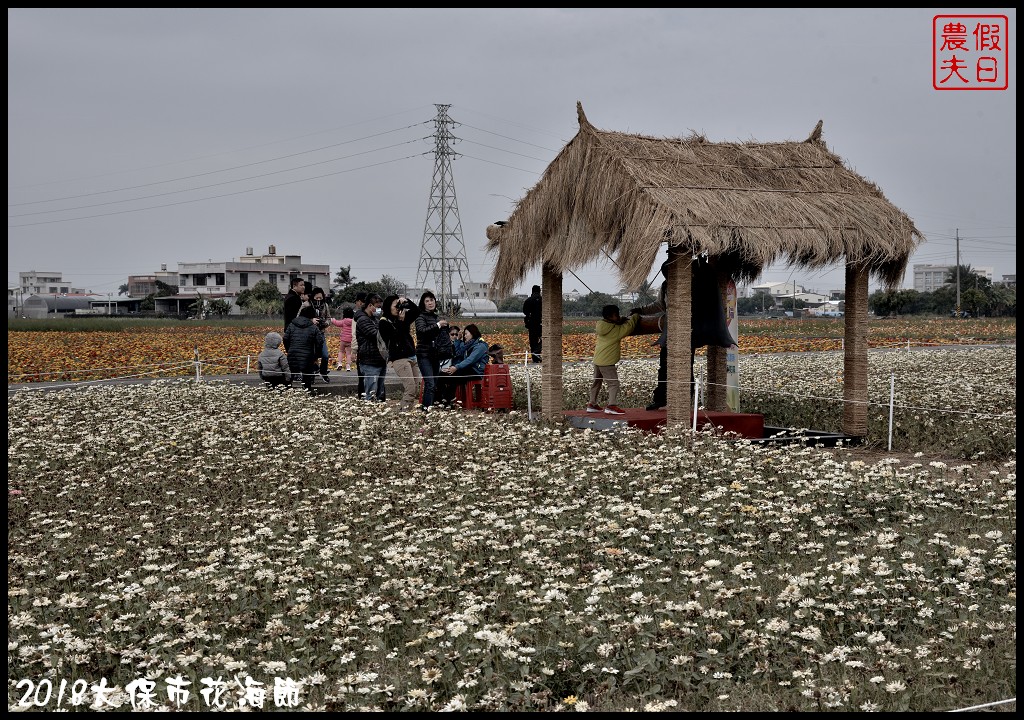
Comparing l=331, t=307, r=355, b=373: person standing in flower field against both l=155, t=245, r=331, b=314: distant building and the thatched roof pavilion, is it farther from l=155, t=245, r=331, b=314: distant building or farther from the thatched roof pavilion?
l=155, t=245, r=331, b=314: distant building

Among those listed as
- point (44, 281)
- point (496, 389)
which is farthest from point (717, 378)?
point (44, 281)

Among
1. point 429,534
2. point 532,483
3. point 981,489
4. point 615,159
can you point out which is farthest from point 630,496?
point 615,159

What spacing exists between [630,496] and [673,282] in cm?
398

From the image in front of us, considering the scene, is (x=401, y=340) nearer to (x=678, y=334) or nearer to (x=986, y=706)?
(x=678, y=334)

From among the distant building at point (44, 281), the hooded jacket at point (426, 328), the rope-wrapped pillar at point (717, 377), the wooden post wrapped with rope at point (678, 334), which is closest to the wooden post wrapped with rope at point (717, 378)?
the rope-wrapped pillar at point (717, 377)

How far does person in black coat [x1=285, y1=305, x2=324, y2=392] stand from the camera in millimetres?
18812

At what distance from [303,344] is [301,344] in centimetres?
4

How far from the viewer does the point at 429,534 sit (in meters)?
8.68

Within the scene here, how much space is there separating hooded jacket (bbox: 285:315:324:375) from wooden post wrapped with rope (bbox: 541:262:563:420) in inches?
204

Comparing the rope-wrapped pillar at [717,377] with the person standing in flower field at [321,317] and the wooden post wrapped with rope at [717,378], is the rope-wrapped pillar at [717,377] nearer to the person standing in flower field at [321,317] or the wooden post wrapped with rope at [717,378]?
the wooden post wrapped with rope at [717,378]

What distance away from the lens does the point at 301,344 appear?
1897 centimetres

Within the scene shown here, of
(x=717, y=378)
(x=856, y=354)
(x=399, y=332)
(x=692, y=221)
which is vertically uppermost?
(x=692, y=221)

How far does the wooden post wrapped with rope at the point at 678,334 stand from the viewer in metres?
13.0

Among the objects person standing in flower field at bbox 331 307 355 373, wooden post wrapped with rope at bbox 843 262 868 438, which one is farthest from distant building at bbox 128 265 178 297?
wooden post wrapped with rope at bbox 843 262 868 438
